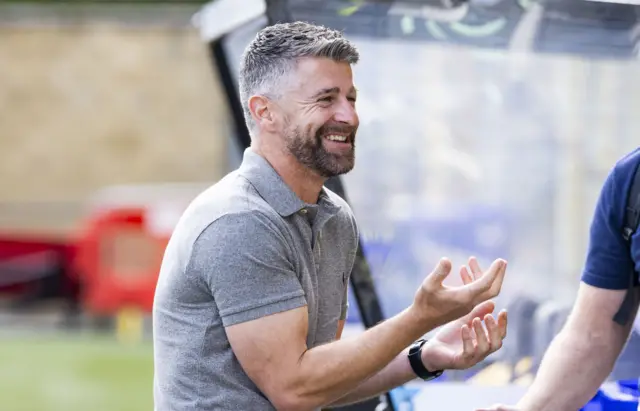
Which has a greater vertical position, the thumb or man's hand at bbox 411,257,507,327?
the thumb

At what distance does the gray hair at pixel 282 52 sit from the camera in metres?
2.54

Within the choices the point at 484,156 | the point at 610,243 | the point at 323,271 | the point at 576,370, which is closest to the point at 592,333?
the point at 576,370

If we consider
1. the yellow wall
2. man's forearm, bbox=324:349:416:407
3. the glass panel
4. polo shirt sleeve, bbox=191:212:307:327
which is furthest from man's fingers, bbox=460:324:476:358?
the yellow wall

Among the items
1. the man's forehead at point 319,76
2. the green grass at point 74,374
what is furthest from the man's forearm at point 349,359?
the green grass at point 74,374

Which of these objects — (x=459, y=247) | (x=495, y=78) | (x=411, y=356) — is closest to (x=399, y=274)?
(x=459, y=247)

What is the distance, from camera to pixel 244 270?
2393 mm

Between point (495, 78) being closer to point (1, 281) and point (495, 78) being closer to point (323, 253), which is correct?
point (323, 253)

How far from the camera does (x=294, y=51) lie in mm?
2543

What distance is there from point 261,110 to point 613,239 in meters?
0.95

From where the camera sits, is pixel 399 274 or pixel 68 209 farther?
pixel 68 209

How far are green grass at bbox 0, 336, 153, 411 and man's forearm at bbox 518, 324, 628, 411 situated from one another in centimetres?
627

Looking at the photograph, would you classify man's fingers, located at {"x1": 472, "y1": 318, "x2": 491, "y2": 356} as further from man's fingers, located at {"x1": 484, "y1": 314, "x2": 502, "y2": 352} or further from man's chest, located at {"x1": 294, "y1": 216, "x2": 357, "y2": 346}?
man's chest, located at {"x1": 294, "y1": 216, "x2": 357, "y2": 346}

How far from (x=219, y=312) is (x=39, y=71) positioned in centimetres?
1643

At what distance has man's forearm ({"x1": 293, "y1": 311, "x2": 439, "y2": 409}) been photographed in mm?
2379
